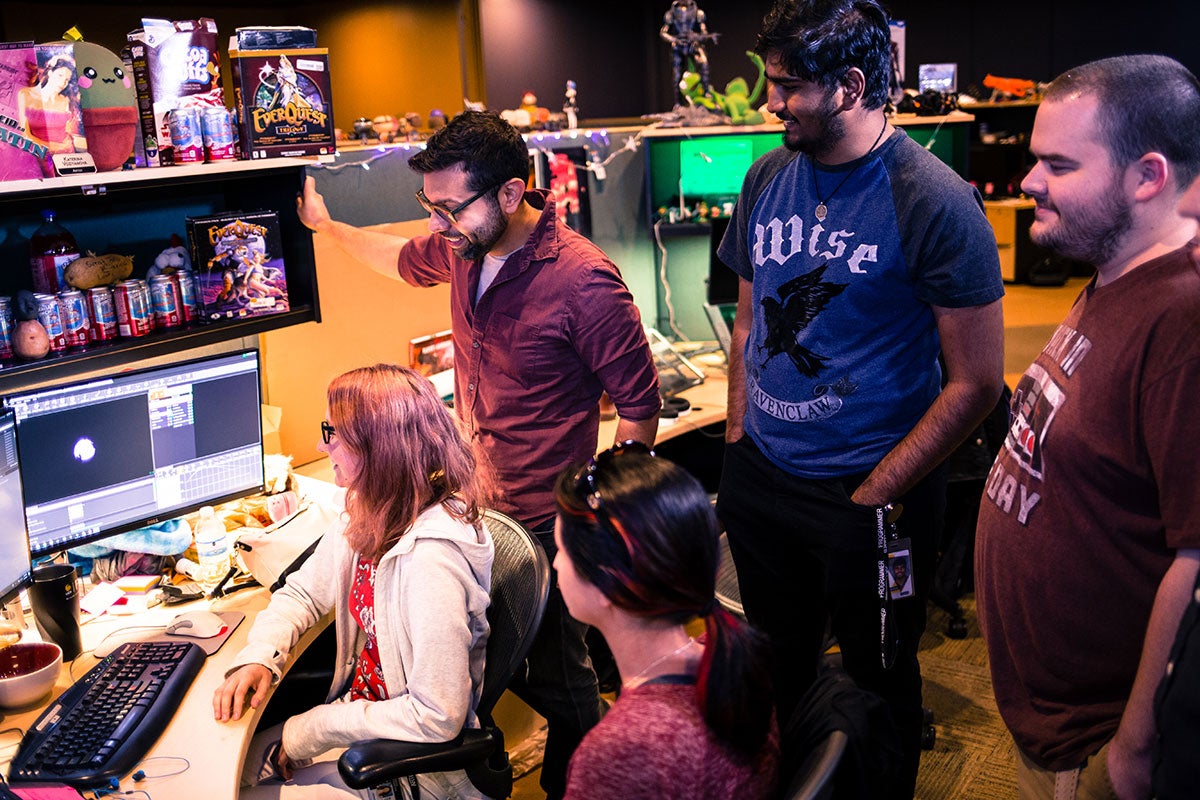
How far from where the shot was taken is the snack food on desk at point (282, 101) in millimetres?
2234

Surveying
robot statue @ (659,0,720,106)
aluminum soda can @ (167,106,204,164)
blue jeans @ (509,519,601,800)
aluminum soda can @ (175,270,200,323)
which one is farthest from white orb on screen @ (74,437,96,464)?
robot statue @ (659,0,720,106)

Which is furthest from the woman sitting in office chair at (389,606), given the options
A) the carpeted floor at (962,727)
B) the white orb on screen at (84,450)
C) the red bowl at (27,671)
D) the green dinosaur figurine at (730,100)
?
the green dinosaur figurine at (730,100)

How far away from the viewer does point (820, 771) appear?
1140 millimetres

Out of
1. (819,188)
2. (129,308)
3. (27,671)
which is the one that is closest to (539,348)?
(819,188)

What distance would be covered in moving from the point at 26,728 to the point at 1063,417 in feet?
5.28

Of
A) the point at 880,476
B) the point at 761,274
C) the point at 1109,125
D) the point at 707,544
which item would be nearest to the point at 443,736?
the point at 707,544

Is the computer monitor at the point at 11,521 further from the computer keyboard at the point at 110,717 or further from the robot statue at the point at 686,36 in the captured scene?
the robot statue at the point at 686,36

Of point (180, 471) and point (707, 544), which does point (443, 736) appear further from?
point (180, 471)

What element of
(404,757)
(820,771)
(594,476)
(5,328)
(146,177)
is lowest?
(404,757)

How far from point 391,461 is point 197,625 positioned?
1.77 feet

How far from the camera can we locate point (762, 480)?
2012 millimetres

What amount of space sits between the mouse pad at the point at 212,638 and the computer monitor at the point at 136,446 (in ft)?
1.07

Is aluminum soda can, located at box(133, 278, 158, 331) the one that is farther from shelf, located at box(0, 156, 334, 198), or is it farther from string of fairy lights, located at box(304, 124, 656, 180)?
string of fairy lights, located at box(304, 124, 656, 180)

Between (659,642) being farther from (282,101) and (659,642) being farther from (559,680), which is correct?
(282,101)
